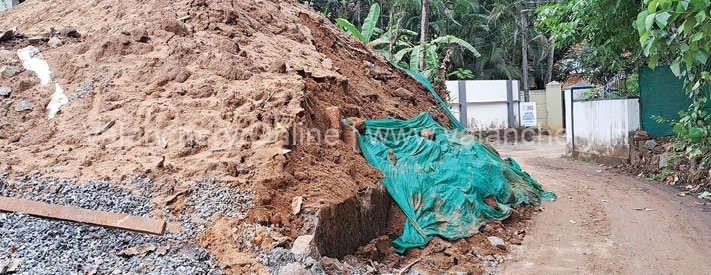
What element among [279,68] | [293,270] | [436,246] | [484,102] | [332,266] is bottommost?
[436,246]

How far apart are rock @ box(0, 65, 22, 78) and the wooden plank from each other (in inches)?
108

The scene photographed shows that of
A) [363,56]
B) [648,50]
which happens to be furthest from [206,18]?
[648,50]

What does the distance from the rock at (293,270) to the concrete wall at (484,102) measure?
44.4ft

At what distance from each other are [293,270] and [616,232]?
A: 13.9 feet

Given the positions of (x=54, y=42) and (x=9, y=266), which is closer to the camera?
(x=9, y=266)

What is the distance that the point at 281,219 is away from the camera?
177 inches

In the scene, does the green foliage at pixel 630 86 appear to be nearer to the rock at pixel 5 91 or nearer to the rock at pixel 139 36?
the rock at pixel 139 36

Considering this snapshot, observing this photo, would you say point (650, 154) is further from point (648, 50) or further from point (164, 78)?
point (164, 78)

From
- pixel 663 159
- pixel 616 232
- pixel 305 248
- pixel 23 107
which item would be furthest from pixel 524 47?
pixel 305 248

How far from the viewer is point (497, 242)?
19.8ft

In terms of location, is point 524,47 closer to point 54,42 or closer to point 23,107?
point 54,42

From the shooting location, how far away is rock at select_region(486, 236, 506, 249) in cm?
597

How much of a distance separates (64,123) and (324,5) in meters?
16.6

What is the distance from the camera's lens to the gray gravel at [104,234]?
12.3 ft
